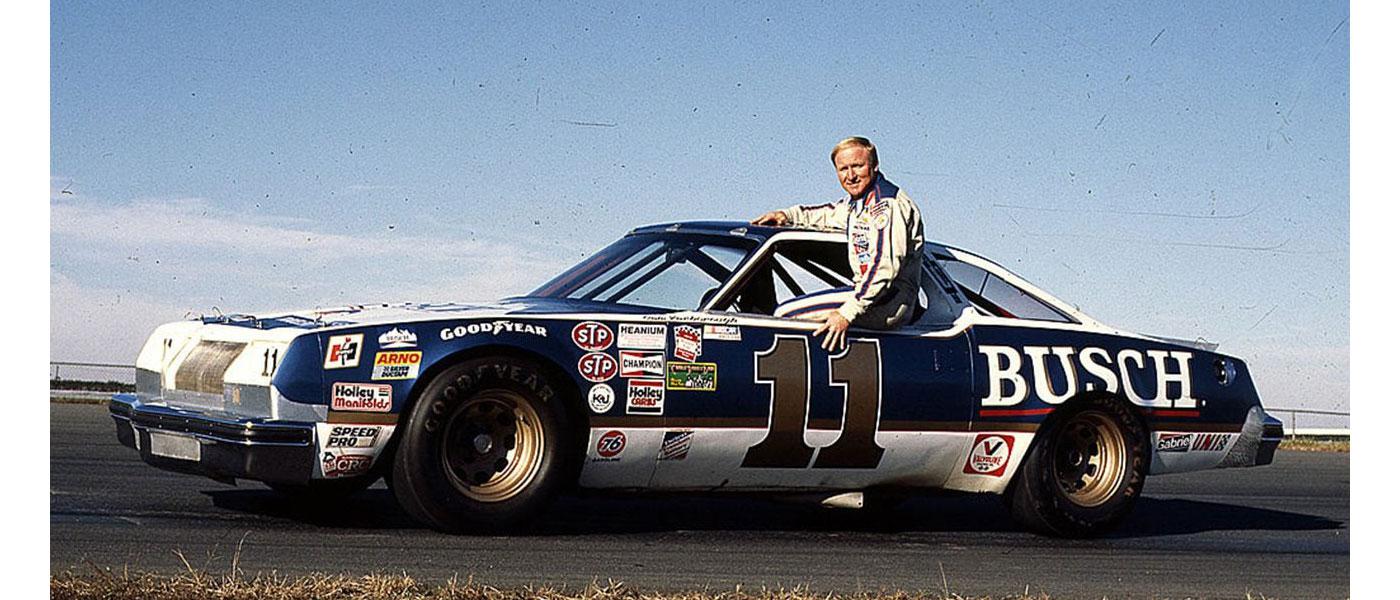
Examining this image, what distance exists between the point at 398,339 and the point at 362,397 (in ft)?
0.84

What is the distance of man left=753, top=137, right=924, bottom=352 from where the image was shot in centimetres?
703

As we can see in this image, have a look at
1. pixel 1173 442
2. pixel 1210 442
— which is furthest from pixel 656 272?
pixel 1210 442

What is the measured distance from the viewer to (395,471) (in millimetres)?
6195

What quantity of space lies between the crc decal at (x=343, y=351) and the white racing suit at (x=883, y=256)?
2075mm

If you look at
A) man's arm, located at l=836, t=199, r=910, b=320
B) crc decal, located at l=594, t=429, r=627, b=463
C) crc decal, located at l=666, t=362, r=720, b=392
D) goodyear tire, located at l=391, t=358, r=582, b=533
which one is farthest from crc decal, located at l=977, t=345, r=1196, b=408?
goodyear tire, located at l=391, t=358, r=582, b=533

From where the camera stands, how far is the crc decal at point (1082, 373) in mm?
7363

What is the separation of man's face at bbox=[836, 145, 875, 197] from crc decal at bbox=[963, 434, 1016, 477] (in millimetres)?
1254

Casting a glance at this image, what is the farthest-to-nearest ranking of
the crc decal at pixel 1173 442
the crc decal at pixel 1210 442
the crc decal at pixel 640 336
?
1. the crc decal at pixel 1210 442
2. the crc decal at pixel 1173 442
3. the crc decal at pixel 640 336

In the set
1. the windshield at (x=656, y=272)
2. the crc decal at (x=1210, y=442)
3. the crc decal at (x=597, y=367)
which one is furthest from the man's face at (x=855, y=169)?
the crc decal at (x=1210, y=442)

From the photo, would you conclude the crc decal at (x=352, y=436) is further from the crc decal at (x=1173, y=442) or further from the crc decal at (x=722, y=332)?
the crc decal at (x=1173, y=442)

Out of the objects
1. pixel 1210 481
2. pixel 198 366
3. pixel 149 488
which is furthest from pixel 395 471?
pixel 1210 481

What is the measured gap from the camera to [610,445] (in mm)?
6480

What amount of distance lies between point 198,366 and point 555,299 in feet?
4.99
